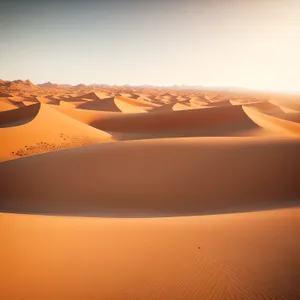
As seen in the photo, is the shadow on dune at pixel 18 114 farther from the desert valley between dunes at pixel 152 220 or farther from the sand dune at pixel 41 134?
the desert valley between dunes at pixel 152 220

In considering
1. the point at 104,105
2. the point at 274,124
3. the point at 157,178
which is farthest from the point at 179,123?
the point at 104,105

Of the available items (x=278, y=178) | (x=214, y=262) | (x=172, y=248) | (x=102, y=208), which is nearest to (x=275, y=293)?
(x=214, y=262)

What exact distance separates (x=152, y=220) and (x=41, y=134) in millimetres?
15075

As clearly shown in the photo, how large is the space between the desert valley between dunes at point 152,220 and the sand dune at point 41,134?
20cm

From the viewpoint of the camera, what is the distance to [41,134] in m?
18.8

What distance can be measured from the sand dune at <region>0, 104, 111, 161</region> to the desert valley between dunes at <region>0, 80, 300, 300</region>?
0.66 ft

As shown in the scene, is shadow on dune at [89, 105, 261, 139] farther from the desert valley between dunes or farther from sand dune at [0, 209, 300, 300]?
sand dune at [0, 209, 300, 300]

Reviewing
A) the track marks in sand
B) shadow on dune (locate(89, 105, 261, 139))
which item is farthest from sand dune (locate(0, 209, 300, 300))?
shadow on dune (locate(89, 105, 261, 139))

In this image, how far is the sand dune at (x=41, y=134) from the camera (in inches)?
634

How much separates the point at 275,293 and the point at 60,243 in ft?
11.8

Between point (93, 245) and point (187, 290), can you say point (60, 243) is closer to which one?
point (93, 245)

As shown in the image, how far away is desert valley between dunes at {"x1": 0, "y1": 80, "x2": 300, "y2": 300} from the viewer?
147 inches

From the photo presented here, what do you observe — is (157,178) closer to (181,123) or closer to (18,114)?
(181,123)

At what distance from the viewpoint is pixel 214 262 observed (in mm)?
4164
